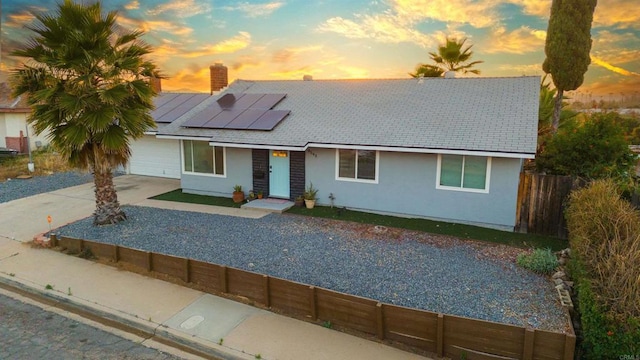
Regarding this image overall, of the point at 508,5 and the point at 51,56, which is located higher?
the point at 508,5

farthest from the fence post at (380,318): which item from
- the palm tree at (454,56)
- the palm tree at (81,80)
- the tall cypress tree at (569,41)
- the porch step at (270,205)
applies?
the palm tree at (454,56)

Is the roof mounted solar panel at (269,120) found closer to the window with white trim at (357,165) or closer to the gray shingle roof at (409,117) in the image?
the gray shingle roof at (409,117)

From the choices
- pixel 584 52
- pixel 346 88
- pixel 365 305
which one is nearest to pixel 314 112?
pixel 346 88

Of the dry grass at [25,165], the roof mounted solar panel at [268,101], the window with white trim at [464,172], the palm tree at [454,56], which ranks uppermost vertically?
the palm tree at [454,56]

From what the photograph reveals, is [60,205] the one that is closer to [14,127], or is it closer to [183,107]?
[183,107]

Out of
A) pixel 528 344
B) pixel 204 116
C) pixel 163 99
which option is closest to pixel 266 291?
pixel 528 344

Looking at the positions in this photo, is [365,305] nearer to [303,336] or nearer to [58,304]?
[303,336]
